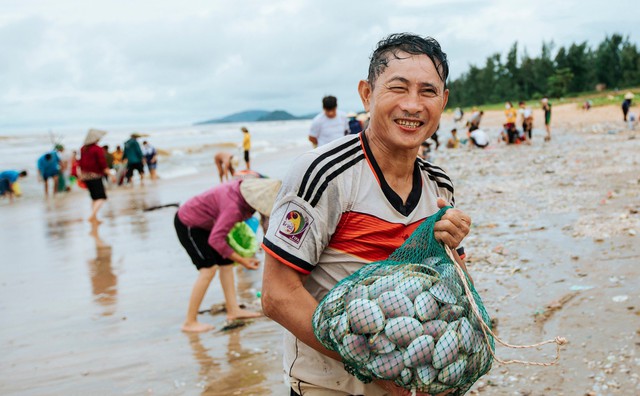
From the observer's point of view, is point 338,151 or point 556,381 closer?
point 338,151

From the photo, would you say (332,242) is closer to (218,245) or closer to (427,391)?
(427,391)

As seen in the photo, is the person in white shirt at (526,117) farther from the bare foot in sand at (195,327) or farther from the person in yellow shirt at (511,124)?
the bare foot in sand at (195,327)

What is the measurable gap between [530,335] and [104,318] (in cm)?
461

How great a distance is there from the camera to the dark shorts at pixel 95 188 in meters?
13.3

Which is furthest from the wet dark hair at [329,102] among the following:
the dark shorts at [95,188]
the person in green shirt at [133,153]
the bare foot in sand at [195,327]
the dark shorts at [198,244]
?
the person in green shirt at [133,153]

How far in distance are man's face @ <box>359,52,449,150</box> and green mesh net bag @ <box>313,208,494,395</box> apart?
464 millimetres

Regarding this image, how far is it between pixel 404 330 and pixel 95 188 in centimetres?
1270

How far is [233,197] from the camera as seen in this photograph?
558 cm

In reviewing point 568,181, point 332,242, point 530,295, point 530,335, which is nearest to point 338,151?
point 332,242

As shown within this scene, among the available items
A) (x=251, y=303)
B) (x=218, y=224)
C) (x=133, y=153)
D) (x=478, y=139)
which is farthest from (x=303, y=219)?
(x=478, y=139)

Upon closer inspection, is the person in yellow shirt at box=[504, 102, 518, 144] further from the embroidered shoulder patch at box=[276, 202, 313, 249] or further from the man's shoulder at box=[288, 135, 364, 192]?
the embroidered shoulder patch at box=[276, 202, 313, 249]

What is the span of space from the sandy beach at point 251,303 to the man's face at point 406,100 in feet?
8.27


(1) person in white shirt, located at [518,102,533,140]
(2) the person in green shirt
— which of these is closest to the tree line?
(1) person in white shirt, located at [518,102,533,140]

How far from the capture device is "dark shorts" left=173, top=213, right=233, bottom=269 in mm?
5953
